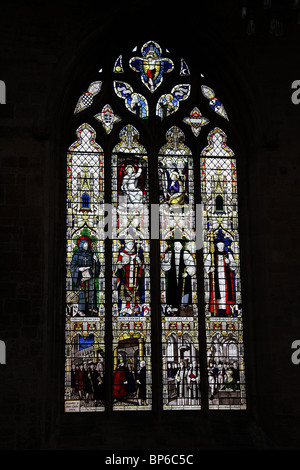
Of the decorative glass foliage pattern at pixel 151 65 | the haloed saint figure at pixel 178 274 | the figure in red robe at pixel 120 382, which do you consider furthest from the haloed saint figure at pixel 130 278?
the decorative glass foliage pattern at pixel 151 65

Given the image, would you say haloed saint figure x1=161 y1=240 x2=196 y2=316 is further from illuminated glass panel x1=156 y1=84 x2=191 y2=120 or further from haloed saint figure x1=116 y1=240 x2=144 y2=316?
illuminated glass panel x1=156 y1=84 x2=191 y2=120

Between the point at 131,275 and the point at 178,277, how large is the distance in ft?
2.16

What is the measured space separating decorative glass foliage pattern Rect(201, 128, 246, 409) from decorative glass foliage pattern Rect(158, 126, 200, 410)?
207mm

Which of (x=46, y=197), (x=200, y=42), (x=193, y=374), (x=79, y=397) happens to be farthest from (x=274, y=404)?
(x=200, y=42)

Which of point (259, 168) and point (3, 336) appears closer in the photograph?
point (3, 336)

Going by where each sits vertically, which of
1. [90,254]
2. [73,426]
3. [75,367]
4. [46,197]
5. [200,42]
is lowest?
[73,426]

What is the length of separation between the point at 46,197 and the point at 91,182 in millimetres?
969

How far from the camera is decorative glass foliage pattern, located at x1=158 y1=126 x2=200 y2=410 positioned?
11.0 metres

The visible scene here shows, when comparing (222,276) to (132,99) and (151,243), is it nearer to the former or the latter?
(151,243)

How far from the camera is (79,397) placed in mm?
10820

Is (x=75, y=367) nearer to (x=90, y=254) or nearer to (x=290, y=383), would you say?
(x=90, y=254)

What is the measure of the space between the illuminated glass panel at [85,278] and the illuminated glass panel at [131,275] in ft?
0.69

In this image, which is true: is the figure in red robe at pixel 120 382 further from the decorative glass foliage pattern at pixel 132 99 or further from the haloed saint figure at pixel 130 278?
the decorative glass foliage pattern at pixel 132 99

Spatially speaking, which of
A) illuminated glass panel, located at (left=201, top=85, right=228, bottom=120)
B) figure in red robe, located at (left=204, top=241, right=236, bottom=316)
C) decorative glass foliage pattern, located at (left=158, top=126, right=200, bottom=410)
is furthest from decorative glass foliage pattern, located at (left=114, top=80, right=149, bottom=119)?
figure in red robe, located at (left=204, top=241, right=236, bottom=316)
